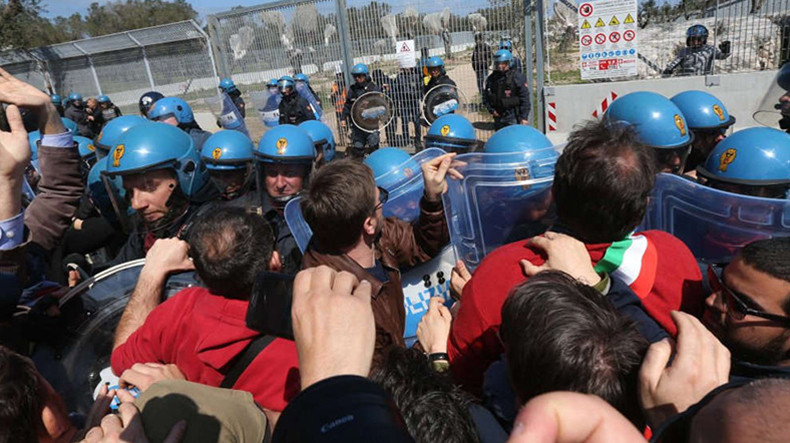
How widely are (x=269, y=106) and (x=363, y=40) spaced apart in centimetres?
244

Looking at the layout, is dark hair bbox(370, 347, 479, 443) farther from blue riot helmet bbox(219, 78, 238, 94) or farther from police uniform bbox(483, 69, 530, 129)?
blue riot helmet bbox(219, 78, 238, 94)

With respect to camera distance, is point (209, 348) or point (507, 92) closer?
point (209, 348)

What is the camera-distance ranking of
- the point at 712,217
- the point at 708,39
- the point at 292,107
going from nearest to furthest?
the point at 712,217 → the point at 292,107 → the point at 708,39

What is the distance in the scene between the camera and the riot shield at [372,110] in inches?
329

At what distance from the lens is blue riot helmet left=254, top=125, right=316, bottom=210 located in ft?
11.7

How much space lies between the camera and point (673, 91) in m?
9.77

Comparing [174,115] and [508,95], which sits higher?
[174,115]

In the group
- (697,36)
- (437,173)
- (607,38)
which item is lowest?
(437,173)

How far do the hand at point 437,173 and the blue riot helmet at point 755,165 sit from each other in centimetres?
149

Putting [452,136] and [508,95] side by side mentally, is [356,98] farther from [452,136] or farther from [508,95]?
[452,136]

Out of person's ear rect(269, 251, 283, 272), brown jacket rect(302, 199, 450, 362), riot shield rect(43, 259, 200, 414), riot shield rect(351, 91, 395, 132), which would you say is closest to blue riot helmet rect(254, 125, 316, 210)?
brown jacket rect(302, 199, 450, 362)

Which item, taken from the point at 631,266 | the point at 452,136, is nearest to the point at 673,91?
the point at 452,136

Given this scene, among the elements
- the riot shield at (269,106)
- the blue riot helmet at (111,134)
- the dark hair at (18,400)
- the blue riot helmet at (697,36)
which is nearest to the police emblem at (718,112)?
the dark hair at (18,400)

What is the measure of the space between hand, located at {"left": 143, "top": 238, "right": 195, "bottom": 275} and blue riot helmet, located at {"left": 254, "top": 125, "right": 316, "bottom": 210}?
1.25m
